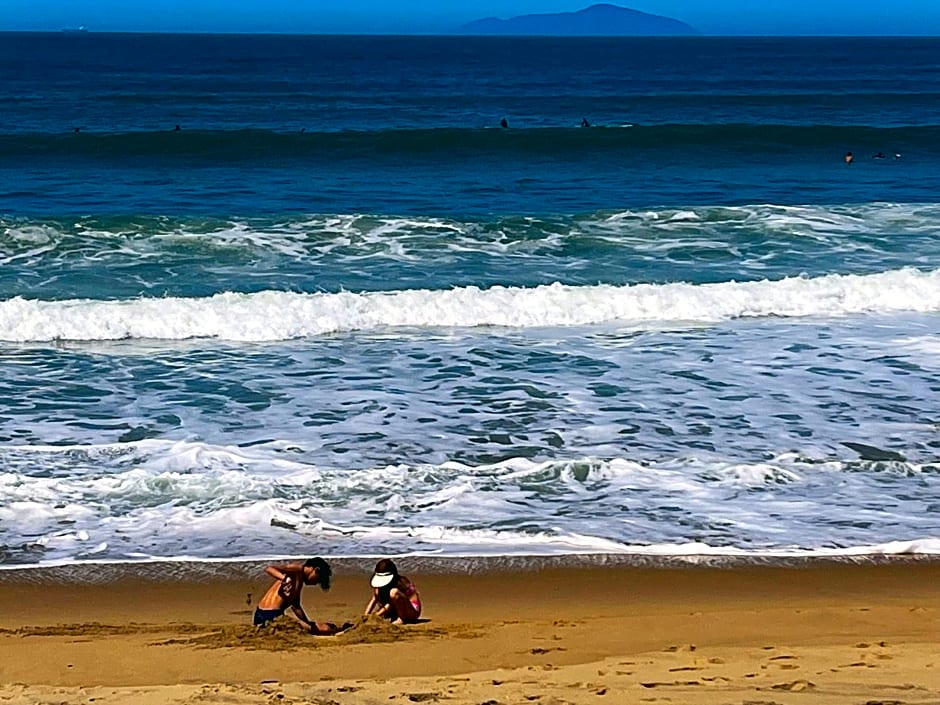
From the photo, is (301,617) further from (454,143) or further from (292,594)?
(454,143)

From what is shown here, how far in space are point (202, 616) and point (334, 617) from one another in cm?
73

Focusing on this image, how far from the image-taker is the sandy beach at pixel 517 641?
608cm

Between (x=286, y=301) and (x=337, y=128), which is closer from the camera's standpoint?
(x=286, y=301)

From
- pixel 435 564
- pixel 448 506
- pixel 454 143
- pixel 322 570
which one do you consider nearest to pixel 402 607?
pixel 322 570

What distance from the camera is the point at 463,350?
14445 millimetres

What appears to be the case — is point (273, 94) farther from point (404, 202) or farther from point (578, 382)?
point (578, 382)

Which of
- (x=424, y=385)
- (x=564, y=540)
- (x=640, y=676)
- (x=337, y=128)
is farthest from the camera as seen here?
(x=337, y=128)

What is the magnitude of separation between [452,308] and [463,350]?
202cm

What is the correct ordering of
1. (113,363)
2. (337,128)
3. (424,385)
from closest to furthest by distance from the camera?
(424,385) → (113,363) → (337,128)

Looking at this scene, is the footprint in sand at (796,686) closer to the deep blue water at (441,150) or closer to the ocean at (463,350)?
the ocean at (463,350)

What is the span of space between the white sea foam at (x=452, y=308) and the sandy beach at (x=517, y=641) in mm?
7780

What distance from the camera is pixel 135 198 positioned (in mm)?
25969

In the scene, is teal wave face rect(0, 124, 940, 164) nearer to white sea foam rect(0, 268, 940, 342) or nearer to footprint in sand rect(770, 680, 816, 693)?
white sea foam rect(0, 268, 940, 342)

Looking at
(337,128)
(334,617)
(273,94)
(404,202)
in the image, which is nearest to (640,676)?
(334,617)
